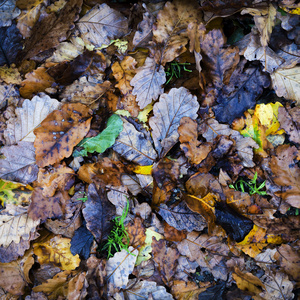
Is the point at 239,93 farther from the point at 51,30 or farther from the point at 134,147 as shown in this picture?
the point at 51,30

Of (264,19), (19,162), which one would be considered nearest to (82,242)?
(19,162)

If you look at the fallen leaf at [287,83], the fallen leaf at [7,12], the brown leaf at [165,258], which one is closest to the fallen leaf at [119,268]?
the brown leaf at [165,258]

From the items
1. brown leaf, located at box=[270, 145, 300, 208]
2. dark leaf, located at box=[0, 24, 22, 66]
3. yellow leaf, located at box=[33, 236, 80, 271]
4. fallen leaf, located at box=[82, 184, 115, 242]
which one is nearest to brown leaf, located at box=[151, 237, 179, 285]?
fallen leaf, located at box=[82, 184, 115, 242]

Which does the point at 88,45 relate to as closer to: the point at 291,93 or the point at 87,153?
the point at 87,153

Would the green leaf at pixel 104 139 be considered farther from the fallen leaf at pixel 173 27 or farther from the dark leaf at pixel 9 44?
the dark leaf at pixel 9 44

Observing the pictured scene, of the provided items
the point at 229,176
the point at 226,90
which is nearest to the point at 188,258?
the point at 229,176

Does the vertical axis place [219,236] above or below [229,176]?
below
